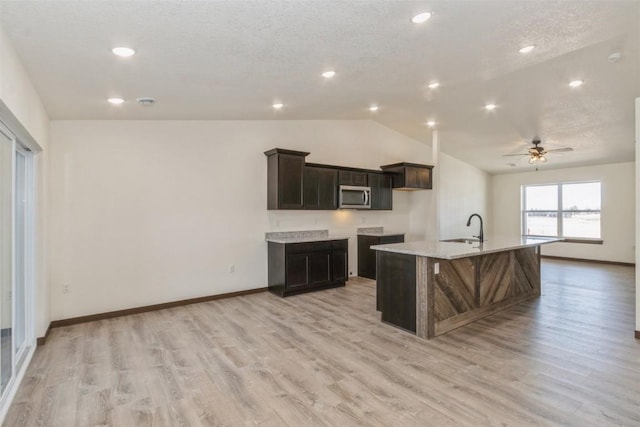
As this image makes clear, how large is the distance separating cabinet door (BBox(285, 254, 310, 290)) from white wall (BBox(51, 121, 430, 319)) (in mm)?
604

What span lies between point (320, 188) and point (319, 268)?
4.62ft

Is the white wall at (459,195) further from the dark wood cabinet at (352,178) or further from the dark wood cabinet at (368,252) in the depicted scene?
the dark wood cabinet at (352,178)

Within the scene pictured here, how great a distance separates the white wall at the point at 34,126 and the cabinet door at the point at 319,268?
132 inches

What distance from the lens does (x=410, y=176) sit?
274 inches

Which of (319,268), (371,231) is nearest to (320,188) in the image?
(319,268)

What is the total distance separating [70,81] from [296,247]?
3419 mm

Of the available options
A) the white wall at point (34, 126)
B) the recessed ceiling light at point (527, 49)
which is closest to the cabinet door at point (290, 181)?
the white wall at point (34, 126)

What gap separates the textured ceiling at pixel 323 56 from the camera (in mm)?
2059

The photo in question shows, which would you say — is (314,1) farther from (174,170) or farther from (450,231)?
(450,231)

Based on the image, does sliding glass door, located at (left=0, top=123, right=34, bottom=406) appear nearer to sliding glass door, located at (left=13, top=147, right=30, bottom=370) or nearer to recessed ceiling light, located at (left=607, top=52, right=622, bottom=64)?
sliding glass door, located at (left=13, top=147, right=30, bottom=370)

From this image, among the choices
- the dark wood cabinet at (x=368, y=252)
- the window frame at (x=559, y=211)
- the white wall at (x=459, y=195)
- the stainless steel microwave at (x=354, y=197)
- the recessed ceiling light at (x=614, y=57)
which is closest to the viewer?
the recessed ceiling light at (x=614, y=57)

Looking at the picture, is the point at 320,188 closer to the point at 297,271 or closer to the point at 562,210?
the point at 297,271

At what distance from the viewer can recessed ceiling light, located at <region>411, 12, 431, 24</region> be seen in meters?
2.31

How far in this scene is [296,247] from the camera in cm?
530
